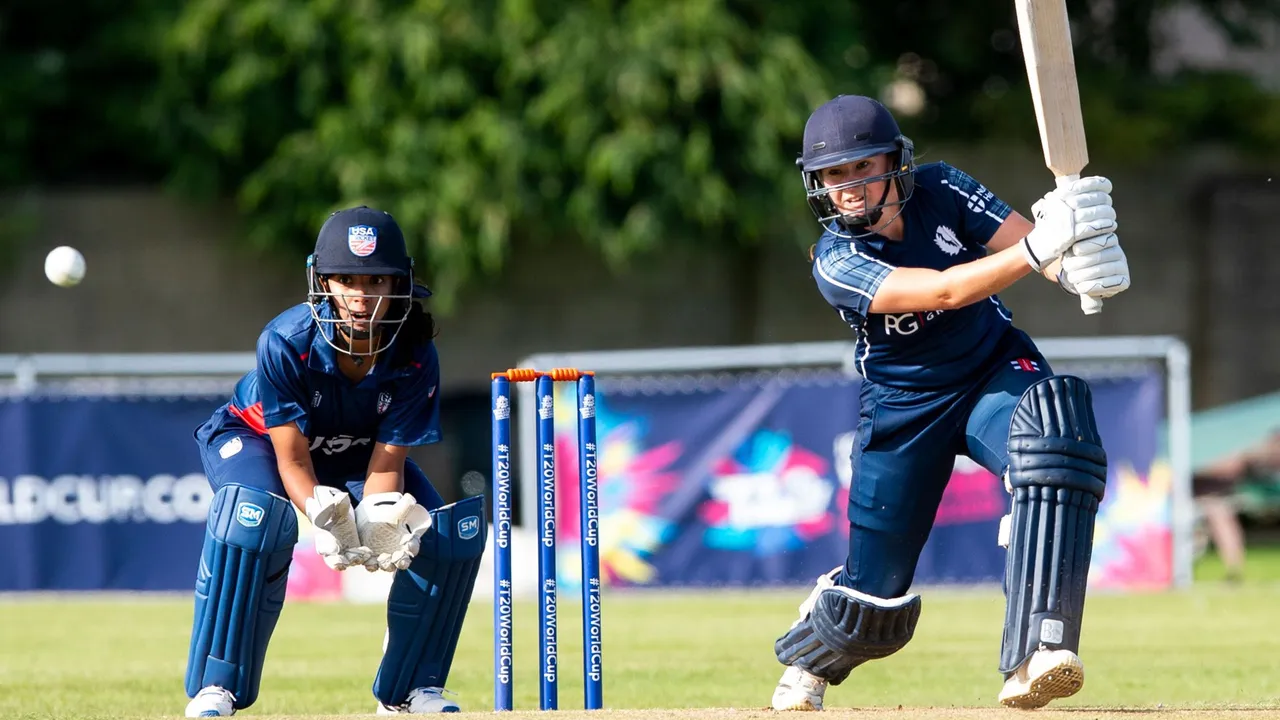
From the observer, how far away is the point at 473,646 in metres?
7.71

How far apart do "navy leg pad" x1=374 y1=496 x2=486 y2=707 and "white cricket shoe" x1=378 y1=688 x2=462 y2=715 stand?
2 cm

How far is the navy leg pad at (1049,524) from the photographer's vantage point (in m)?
4.05

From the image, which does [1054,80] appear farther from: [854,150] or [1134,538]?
[1134,538]

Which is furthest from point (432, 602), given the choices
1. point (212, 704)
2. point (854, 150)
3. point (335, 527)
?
point (854, 150)

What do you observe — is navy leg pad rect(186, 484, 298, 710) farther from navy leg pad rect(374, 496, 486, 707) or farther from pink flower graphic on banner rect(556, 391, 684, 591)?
pink flower graphic on banner rect(556, 391, 684, 591)

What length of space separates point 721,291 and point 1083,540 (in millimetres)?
11851

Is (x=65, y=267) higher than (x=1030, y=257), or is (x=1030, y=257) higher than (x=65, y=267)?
(x=65, y=267)

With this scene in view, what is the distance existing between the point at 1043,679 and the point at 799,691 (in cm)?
97

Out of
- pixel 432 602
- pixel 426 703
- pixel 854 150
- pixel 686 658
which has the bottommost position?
pixel 686 658

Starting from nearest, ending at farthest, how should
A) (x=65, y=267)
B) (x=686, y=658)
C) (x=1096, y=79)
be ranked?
(x=65, y=267)
(x=686, y=658)
(x=1096, y=79)

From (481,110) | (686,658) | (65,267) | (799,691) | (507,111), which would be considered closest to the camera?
(799,691)

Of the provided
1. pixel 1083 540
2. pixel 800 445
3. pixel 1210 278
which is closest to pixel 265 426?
pixel 1083 540

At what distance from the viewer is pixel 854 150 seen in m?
4.38

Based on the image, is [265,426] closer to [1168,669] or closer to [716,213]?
[1168,669]
